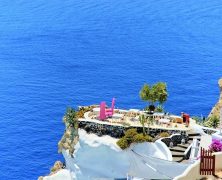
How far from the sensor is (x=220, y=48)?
149000mm

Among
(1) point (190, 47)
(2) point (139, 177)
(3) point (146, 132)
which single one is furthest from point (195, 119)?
(1) point (190, 47)

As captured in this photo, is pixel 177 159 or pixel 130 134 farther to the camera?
pixel 130 134

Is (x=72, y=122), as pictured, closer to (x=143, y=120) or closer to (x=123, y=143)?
(x=123, y=143)

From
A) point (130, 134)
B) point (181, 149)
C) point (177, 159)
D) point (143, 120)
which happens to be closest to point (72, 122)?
point (130, 134)

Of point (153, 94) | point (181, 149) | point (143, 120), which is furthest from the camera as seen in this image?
point (153, 94)

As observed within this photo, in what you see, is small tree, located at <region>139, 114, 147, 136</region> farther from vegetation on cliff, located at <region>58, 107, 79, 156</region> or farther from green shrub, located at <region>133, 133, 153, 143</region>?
vegetation on cliff, located at <region>58, 107, 79, 156</region>

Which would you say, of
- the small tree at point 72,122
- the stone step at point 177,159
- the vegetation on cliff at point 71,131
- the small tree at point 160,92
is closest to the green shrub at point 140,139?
the stone step at point 177,159

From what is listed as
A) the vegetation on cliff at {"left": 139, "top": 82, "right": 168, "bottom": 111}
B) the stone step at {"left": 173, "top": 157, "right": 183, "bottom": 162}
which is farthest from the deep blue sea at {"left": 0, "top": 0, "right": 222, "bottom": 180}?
the stone step at {"left": 173, "top": 157, "right": 183, "bottom": 162}

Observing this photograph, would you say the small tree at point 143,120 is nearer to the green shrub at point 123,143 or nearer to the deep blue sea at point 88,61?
the green shrub at point 123,143

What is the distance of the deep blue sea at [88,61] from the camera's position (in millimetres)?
105062

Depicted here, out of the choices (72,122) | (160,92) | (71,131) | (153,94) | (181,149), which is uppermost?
(160,92)

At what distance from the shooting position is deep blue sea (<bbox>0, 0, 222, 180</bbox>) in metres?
105

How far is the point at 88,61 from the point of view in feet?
454

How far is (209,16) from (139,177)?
392ft
